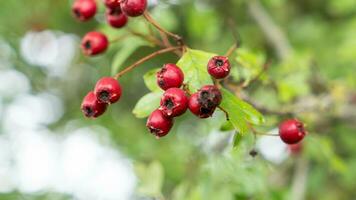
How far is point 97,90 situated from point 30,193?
9.21ft

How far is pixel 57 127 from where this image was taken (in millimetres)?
6273

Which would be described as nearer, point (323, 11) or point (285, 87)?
point (285, 87)

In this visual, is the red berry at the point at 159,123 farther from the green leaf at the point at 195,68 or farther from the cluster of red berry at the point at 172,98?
the green leaf at the point at 195,68

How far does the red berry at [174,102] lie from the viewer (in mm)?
1897

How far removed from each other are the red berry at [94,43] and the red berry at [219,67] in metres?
0.81

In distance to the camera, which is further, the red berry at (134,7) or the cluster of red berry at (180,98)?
the red berry at (134,7)

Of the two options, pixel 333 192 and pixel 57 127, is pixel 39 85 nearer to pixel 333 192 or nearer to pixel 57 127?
pixel 57 127

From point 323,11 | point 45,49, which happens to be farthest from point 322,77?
point 45,49

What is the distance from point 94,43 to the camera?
267cm

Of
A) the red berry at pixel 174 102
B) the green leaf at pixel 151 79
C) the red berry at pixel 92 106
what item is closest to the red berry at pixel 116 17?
the green leaf at pixel 151 79

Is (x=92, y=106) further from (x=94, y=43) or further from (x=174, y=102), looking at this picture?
(x=94, y=43)

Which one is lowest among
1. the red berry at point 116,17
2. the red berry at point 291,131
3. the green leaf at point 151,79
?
the red berry at point 291,131

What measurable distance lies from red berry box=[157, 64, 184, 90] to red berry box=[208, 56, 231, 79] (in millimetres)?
103

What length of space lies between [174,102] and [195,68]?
0.78 ft
